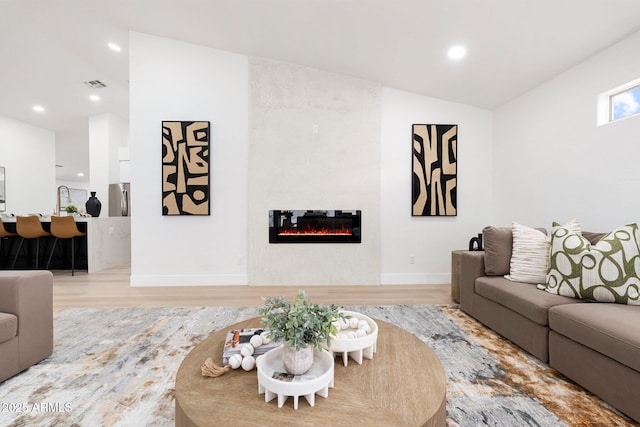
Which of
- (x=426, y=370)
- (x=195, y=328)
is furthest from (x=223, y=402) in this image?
(x=195, y=328)

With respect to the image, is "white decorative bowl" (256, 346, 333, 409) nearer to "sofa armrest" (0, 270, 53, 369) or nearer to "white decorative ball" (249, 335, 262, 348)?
"white decorative ball" (249, 335, 262, 348)

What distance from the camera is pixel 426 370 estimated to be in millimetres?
1266

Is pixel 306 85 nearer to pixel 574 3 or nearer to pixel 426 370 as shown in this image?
pixel 574 3

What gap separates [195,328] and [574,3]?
3939 millimetres

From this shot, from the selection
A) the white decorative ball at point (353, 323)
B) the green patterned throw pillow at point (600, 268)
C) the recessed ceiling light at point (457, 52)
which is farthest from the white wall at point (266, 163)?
the white decorative ball at point (353, 323)

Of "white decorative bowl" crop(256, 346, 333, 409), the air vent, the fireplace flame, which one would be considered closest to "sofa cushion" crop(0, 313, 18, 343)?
"white decorative bowl" crop(256, 346, 333, 409)

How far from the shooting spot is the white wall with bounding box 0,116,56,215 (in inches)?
269

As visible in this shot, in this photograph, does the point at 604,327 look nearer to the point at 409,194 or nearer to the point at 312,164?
the point at 409,194

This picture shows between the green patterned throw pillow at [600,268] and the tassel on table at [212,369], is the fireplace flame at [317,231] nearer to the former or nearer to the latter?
the green patterned throw pillow at [600,268]

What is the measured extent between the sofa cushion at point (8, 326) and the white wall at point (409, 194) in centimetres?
363

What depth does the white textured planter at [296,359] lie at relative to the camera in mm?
1128

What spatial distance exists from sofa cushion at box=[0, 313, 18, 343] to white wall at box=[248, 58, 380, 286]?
8.10 feet

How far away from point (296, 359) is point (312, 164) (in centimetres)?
325

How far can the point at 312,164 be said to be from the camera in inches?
163
